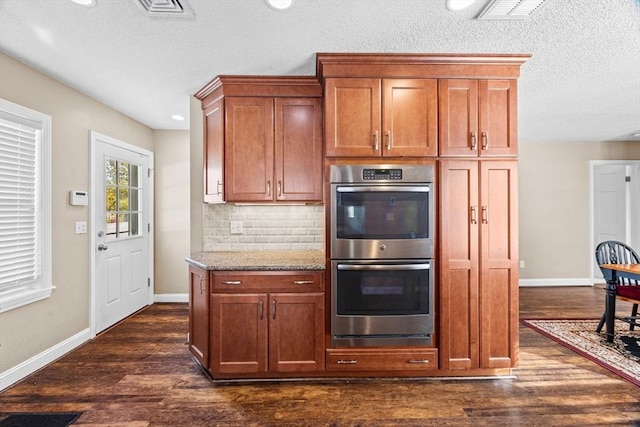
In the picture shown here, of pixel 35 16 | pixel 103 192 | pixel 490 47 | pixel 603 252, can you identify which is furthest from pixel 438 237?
pixel 103 192

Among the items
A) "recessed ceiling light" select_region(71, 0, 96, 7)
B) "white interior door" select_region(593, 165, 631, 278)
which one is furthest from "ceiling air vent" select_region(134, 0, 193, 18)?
"white interior door" select_region(593, 165, 631, 278)

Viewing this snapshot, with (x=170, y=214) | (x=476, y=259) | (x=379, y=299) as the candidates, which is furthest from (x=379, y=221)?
(x=170, y=214)

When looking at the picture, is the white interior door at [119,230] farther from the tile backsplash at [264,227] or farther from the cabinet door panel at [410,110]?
the cabinet door panel at [410,110]

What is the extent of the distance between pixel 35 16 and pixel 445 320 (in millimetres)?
3351

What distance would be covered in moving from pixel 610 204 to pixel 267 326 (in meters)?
6.44

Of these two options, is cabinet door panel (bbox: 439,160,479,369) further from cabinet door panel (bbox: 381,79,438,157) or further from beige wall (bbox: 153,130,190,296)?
beige wall (bbox: 153,130,190,296)

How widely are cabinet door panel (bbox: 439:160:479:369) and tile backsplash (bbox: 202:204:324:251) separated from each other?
1171 mm

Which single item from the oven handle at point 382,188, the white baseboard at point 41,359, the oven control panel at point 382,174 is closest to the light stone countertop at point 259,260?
the oven handle at point 382,188

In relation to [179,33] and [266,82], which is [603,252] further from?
[179,33]

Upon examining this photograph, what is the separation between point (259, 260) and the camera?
281 cm

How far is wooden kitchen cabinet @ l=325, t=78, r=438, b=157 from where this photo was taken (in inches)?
103

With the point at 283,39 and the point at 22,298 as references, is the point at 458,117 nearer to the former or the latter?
the point at 283,39

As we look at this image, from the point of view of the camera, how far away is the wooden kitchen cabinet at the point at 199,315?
2.65m

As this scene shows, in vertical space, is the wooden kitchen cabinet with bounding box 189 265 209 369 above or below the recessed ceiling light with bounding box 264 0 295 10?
below
